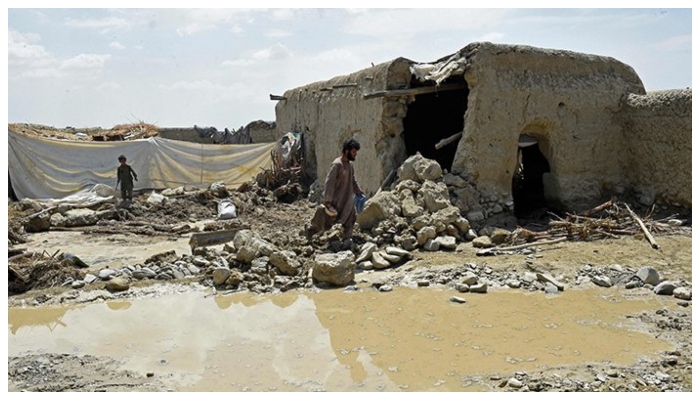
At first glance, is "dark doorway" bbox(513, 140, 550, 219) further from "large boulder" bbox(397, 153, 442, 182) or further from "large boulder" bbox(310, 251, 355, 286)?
"large boulder" bbox(310, 251, 355, 286)

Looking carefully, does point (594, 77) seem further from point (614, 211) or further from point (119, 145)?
point (119, 145)

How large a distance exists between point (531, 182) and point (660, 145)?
2.46m

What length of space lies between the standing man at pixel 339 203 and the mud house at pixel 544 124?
189 cm

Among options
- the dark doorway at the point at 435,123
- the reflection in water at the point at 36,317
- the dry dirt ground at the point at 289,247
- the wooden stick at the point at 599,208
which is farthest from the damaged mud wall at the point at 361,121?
the reflection in water at the point at 36,317

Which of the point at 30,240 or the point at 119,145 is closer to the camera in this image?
the point at 30,240

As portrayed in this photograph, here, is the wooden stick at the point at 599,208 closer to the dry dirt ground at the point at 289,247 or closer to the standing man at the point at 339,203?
the dry dirt ground at the point at 289,247

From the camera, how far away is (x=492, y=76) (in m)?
9.05

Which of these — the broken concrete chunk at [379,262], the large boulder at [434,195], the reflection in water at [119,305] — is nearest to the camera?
the reflection in water at [119,305]

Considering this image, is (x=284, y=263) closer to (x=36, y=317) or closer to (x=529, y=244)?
(x=36, y=317)

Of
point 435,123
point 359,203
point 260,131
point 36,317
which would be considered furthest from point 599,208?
point 260,131

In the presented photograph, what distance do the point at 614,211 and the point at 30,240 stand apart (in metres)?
8.97

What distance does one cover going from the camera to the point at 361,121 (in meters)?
10.8

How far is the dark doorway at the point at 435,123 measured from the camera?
460 inches
